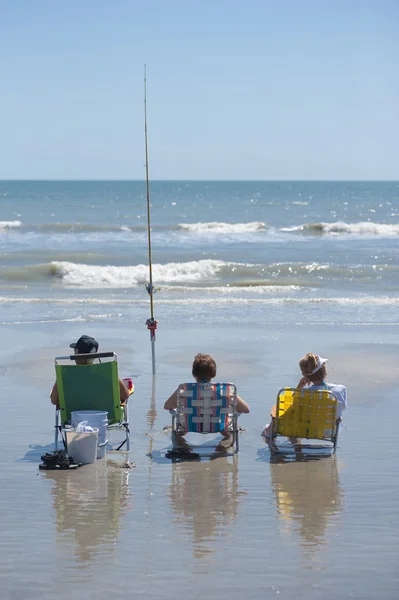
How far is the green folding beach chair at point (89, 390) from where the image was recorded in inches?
276

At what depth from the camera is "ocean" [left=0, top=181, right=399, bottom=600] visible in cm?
477

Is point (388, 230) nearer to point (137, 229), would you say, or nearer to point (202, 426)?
point (137, 229)

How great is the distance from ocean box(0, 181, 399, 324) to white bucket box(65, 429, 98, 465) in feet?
25.4

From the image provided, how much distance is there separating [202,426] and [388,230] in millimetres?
38696

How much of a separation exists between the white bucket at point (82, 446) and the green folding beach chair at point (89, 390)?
28 cm

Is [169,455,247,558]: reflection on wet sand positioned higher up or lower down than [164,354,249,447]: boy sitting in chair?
lower down

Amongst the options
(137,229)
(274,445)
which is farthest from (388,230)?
(274,445)

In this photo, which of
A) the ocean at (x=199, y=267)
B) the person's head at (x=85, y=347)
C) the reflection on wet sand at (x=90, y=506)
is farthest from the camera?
the ocean at (x=199, y=267)

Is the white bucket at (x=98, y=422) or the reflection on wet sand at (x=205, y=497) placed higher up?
the white bucket at (x=98, y=422)

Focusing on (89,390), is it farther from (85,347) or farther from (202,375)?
(202,375)

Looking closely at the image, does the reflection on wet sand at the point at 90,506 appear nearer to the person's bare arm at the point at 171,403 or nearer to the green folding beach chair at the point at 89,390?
the green folding beach chair at the point at 89,390

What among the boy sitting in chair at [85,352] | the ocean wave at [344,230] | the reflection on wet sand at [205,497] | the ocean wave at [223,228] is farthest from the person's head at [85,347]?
the ocean wave at [223,228]

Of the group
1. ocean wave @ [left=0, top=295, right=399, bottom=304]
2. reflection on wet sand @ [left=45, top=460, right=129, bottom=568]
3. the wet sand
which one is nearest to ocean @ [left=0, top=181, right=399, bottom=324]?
ocean wave @ [left=0, top=295, right=399, bottom=304]

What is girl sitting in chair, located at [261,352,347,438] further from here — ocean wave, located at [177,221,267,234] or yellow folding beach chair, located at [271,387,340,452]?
ocean wave, located at [177,221,267,234]
